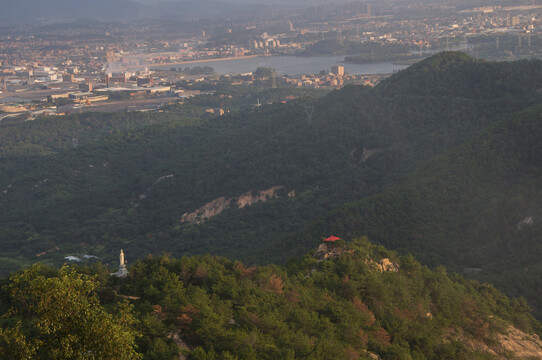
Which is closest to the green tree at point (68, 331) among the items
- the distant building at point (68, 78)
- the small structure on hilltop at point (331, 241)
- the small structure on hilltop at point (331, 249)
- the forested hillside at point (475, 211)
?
the small structure on hilltop at point (331, 249)

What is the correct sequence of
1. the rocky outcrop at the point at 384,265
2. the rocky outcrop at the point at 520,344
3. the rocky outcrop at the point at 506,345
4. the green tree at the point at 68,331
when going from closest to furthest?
the green tree at the point at 68,331, the rocky outcrop at the point at 506,345, the rocky outcrop at the point at 520,344, the rocky outcrop at the point at 384,265

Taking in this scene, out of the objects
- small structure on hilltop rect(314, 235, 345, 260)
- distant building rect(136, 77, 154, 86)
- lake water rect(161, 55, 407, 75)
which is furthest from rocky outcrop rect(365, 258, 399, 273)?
distant building rect(136, 77, 154, 86)

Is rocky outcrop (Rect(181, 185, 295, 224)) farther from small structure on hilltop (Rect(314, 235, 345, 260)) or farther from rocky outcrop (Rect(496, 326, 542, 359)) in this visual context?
rocky outcrop (Rect(496, 326, 542, 359))

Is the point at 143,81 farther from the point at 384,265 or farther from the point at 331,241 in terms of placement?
the point at 384,265

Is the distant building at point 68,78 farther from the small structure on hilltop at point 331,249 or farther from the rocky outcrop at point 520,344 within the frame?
the rocky outcrop at point 520,344

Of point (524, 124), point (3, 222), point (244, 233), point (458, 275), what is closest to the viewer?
point (458, 275)

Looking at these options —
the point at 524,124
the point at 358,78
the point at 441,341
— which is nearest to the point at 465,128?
the point at 524,124

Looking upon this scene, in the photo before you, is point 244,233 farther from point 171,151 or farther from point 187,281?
point 171,151
